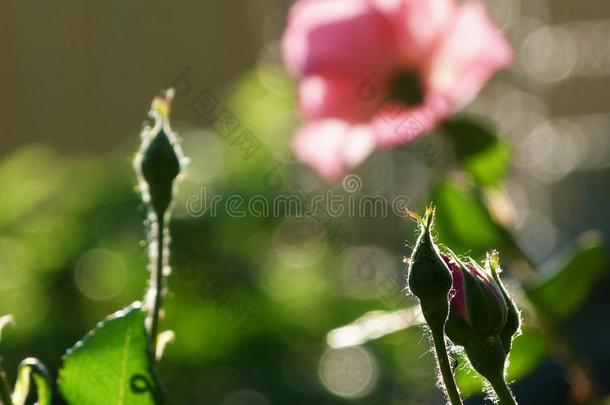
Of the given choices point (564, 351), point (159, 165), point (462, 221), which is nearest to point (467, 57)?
point (462, 221)

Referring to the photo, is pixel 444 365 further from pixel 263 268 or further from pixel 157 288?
pixel 263 268

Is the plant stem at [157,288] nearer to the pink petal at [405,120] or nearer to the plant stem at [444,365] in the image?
the plant stem at [444,365]

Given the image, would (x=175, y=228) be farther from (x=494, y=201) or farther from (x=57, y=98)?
(x=57, y=98)

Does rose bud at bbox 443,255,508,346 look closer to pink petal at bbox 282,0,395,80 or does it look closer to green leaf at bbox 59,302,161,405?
green leaf at bbox 59,302,161,405

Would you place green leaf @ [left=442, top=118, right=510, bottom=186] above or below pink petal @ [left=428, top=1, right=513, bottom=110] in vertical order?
below

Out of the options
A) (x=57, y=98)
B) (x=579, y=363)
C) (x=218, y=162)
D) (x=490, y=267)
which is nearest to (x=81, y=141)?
(x=57, y=98)

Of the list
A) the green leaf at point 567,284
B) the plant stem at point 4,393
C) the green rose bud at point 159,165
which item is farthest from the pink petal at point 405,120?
the plant stem at point 4,393

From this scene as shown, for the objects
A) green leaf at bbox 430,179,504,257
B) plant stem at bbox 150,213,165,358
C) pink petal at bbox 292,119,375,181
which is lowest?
plant stem at bbox 150,213,165,358

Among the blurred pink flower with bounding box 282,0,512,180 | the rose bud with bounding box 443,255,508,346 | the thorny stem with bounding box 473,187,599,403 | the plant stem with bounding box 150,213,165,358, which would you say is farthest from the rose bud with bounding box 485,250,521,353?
the blurred pink flower with bounding box 282,0,512,180
